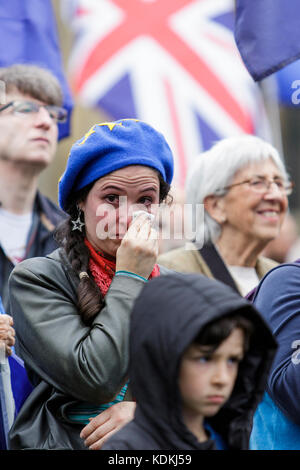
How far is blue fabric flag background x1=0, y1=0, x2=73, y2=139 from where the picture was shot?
554 centimetres

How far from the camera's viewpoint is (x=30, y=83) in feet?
15.5

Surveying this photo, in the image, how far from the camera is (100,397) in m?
2.43

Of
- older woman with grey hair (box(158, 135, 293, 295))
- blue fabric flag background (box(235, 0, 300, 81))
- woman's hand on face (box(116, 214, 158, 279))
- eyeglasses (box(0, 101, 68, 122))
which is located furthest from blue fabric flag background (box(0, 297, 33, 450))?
eyeglasses (box(0, 101, 68, 122))

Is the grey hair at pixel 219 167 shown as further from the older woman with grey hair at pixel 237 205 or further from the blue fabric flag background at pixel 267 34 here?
the blue fabric flag background at pixel 267 34

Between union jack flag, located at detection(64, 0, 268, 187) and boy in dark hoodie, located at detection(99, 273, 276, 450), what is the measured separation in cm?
481

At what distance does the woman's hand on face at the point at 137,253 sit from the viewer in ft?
8.37

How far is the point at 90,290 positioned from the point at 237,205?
1.87 metres

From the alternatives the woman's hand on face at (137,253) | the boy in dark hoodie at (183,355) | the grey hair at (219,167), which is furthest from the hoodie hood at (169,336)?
the grey hair at (219,167)

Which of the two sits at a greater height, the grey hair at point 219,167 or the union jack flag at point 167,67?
the union jack flag at point 167,67

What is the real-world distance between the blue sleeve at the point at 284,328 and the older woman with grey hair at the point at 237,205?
50.0 inches

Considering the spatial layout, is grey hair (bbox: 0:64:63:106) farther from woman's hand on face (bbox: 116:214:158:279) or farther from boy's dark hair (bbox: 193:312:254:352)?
boy's dark hair (bbox: 193:312:254:352)

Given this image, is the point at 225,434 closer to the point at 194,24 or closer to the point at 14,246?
the point at 14,246

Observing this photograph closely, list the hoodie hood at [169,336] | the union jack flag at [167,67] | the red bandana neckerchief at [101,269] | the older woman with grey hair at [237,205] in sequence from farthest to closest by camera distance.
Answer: the union jack flag at [167,67]
the older woman with grey hair at [237,205]
the red bandana neckerchief at [101,269]
the hoodie hood at [169,336]
